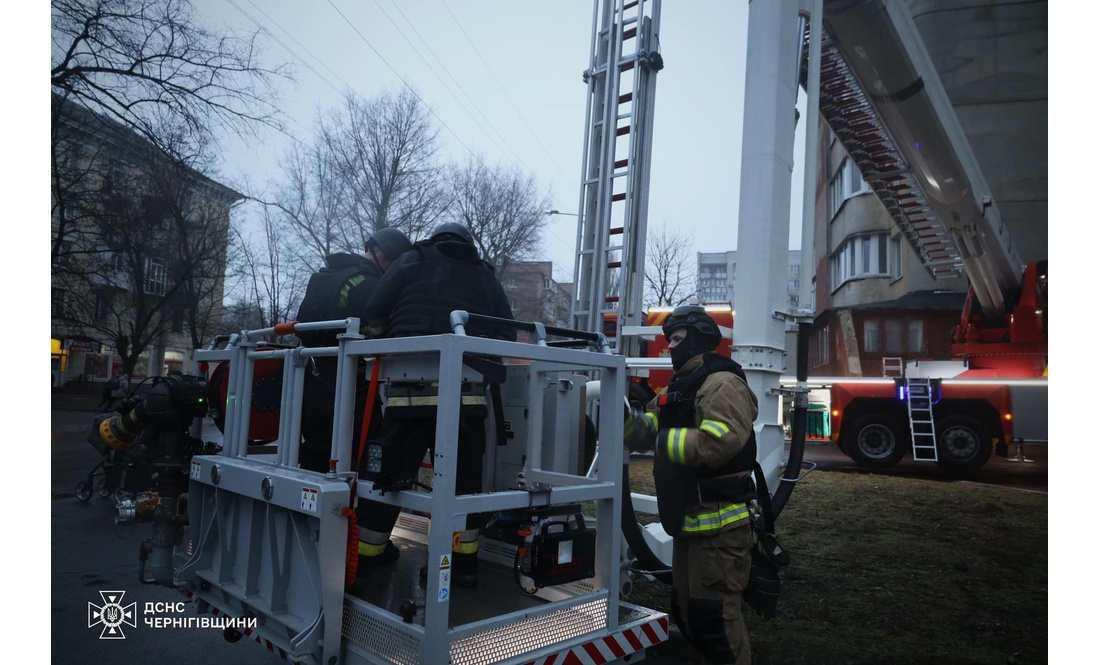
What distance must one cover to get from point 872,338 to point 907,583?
53.4 ft

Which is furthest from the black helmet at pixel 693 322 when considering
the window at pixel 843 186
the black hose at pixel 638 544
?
the window at pixel 843 186

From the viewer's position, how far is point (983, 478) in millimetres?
9523

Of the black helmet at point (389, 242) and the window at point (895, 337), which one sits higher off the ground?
the window at point (895, 337)

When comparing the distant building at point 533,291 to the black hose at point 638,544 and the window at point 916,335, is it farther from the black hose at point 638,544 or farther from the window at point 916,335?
the black hose at point 638,544

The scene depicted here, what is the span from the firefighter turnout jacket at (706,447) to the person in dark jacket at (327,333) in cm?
144

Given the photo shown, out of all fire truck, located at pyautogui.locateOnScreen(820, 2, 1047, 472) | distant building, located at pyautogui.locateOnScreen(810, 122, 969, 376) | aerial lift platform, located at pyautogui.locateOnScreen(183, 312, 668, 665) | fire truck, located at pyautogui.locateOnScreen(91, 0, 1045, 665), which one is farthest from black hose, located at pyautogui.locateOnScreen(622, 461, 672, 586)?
distant building, located at pyautogui.locateOnScreen(810, 122, 969, 376)

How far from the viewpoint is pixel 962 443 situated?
9.36 meters

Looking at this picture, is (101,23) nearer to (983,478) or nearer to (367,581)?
(367,581)

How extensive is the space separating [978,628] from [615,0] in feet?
17.0

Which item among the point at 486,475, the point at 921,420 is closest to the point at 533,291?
the point at 921,420

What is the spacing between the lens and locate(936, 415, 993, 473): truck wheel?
30.2 feet

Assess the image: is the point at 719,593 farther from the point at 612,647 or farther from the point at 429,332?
the point at 429,332

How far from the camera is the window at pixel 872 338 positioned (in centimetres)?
1930

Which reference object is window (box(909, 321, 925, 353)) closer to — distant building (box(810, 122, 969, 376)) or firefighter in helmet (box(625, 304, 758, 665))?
distant building (box(810, 122, 969, 376))
